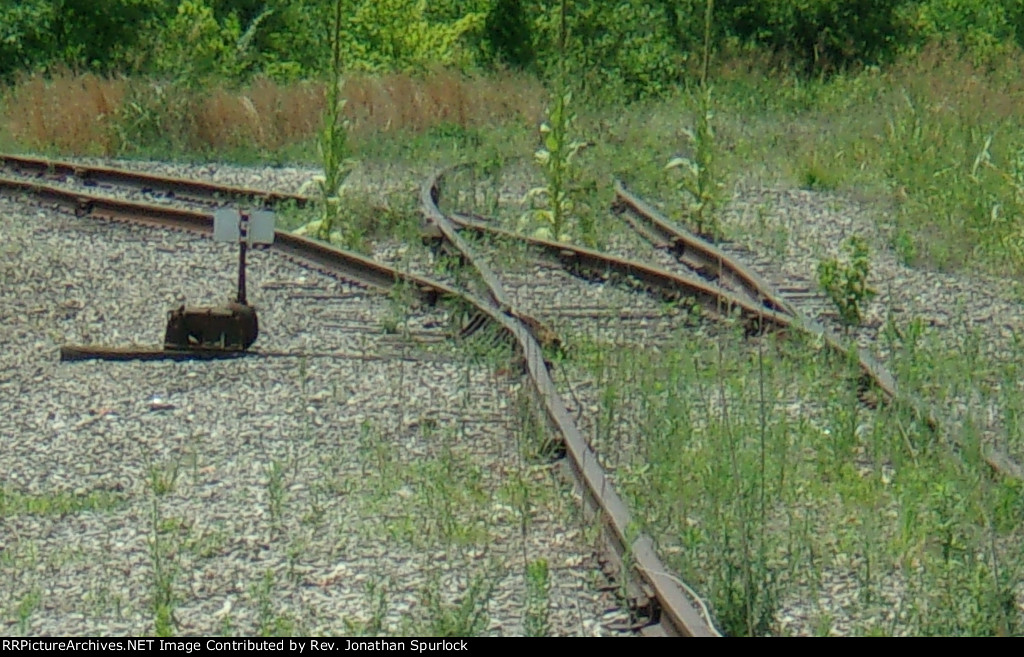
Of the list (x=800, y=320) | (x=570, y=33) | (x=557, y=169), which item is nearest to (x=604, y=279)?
(x=557, y=169)

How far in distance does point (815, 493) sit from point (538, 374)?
159 cm

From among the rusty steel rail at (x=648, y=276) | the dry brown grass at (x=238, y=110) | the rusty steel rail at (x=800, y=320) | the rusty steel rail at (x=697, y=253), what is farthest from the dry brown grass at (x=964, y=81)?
the rusty steel rail at (x=648, y=276)

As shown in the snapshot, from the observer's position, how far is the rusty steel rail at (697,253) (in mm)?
9375

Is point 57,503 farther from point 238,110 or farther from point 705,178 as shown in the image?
point 238,110

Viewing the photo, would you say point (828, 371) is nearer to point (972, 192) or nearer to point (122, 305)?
point (122, 305)

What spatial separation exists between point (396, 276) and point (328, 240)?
1.95 meters

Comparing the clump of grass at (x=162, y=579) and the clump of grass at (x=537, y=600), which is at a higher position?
the clump of grass at (x=537, y=600)

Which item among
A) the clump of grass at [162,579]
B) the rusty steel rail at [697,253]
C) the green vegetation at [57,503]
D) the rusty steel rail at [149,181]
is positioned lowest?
the rusty steel rail at [149,181]

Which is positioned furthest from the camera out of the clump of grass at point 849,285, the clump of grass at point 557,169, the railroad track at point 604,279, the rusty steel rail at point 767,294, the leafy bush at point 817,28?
the leafy bush at point 817,28

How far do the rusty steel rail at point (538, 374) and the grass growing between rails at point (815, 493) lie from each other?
128 mm

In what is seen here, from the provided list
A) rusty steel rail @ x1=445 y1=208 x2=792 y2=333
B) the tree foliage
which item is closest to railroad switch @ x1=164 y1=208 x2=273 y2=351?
rusty steel rail @ x1=445 y1=208 x2=792 y2=333

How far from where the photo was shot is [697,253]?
35.9 ft

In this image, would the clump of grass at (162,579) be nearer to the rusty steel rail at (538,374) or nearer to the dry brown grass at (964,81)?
the rusty steel rail at (538,374)

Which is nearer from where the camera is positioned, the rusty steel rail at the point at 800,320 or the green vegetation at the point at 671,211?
the green vegetation at the point at 671,211
